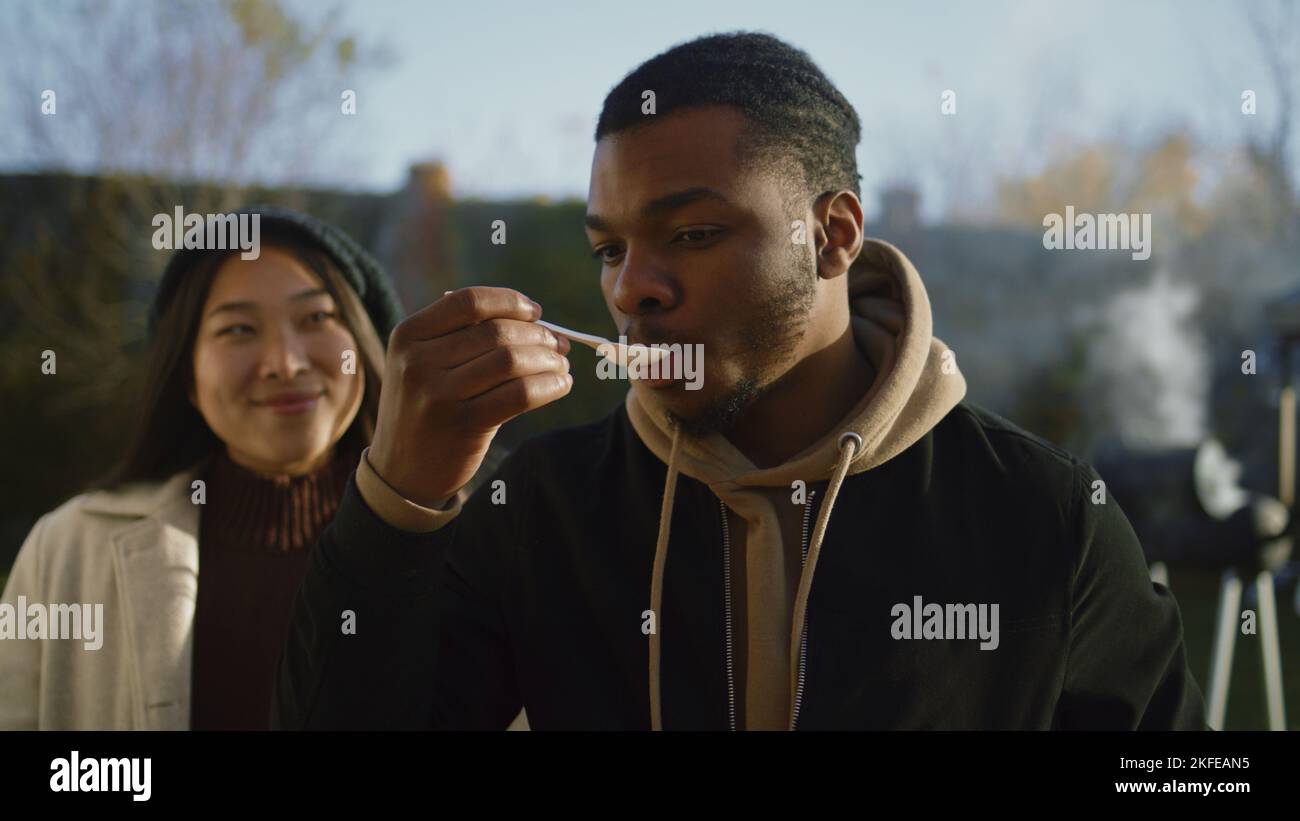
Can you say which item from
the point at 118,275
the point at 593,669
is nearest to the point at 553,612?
the point at 593,669

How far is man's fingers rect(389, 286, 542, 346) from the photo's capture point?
4.77ft

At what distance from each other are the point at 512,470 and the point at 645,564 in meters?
0.37

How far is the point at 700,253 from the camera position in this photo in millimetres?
1825

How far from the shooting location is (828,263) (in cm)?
206

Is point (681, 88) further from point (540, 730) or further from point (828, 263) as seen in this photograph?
point (540, 730)

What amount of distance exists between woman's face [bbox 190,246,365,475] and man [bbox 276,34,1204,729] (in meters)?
0.75

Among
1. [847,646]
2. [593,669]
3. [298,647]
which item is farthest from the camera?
[593,669]

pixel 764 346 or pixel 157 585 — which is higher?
pixel 764 346

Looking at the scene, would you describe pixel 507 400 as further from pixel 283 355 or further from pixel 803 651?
pixel 283 355

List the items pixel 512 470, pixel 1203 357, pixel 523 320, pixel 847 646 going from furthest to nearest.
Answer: pixel 1203 357, pixel 512 470, pixel 847 646, pixel 523 320

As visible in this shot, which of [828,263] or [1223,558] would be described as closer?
[828,263]

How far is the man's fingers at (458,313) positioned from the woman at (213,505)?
1.24 meters

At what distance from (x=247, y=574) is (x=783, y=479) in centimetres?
147

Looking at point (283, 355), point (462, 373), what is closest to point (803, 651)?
point (462, 373)
